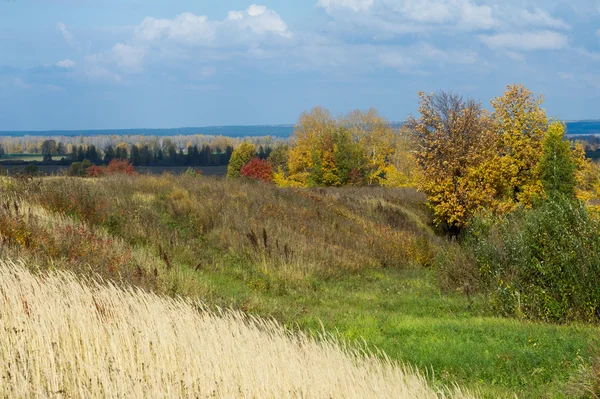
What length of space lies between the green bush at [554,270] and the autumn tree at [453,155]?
22.2 m

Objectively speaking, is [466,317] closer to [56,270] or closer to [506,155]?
[56,270]

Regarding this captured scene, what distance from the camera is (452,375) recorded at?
752 centimetres

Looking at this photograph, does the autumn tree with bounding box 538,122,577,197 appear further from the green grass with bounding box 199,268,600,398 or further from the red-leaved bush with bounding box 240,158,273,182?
the red-leaved bush with bounding box 240,158,273,182

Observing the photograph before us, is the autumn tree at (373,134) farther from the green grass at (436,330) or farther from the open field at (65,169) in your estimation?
the green grass at (436,330)

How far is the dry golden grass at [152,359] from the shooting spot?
17.9 feet

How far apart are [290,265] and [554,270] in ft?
20.1

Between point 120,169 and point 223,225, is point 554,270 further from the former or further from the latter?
point 120,169

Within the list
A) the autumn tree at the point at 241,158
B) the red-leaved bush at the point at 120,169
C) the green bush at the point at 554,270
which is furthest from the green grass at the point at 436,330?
the autumn tree at the point at 241,158

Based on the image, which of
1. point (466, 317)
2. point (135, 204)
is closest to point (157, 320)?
point (466, 317)

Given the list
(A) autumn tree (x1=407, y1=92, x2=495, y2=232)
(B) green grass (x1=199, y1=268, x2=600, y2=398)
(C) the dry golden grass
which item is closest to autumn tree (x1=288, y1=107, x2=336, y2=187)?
(A) autumn tree (x1=407, y1=92, x2=495, y2=232)

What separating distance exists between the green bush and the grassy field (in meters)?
0.82

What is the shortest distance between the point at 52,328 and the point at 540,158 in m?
33.7

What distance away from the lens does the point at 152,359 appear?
20.2ft

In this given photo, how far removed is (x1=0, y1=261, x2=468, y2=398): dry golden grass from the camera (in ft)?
17.9
